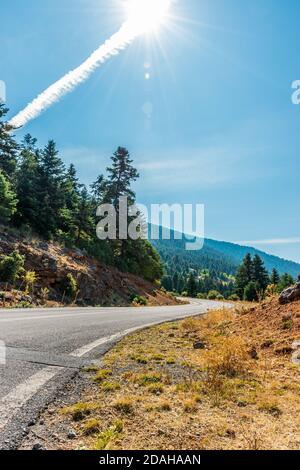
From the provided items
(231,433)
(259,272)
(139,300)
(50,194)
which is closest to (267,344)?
(231,433)

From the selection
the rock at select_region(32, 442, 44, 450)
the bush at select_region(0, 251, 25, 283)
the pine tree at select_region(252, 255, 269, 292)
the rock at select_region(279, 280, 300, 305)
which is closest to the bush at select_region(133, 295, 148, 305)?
the bush at select_region(0, 251, 25, 283)

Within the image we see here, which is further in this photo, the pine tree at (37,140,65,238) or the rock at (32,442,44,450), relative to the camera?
the pine tree at (37,140,65,238)

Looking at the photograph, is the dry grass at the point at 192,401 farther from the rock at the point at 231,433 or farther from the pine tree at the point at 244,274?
the pine tree at the point at 244,274

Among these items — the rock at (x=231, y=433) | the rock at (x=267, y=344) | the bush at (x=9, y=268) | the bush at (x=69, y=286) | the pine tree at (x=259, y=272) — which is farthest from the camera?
the pine tree at (x=259, y=272)

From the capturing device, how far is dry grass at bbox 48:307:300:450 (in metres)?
2.74

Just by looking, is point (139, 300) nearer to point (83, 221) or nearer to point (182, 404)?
point (83, 221)

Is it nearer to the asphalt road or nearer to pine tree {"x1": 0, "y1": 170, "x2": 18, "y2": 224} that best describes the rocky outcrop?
pine tree {"x1": 0, "y1": 170, "x2": 18, "y2": 224}

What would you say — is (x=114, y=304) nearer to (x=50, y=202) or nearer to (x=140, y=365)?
(x=50, y=202)

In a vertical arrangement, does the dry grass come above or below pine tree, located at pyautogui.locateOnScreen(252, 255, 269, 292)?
above

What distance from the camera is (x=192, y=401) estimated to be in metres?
3.59

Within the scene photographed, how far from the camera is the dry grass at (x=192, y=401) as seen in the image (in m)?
2.74

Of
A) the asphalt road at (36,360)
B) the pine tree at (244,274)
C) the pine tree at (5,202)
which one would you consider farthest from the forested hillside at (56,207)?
the pine tree at (244,274)

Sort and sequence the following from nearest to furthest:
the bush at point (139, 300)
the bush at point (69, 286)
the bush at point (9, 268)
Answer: the bush at point (9, 268), the bush at point (69, 286), the bush at point (139, 300)

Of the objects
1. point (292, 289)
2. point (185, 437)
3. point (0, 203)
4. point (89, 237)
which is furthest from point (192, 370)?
point (89, 237)
